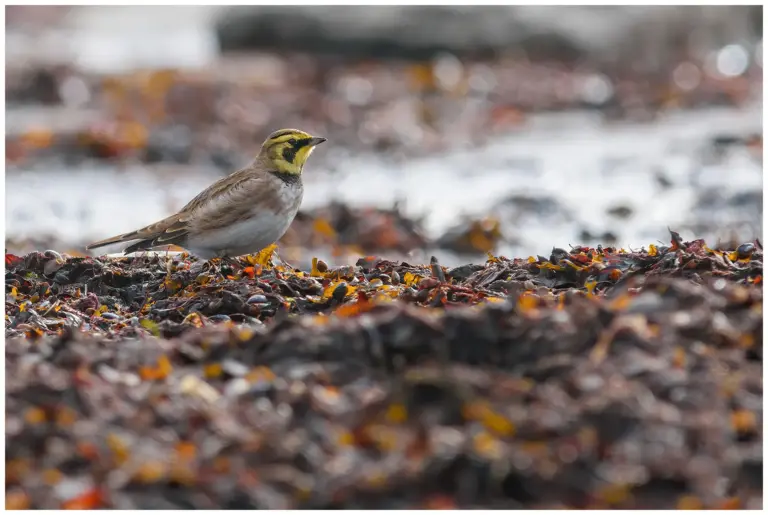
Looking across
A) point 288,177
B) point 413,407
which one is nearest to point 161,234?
point 288,177

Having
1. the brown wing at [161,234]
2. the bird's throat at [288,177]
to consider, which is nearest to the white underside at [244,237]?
the brown wing at [161,234]

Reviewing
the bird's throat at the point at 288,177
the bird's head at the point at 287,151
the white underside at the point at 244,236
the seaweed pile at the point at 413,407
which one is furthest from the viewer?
the bird's head at the point at 287,151

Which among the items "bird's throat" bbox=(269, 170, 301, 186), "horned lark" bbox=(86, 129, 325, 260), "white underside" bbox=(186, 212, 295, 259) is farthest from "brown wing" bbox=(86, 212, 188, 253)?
"bird's throat" bbox=(269, 170, 301, 186)

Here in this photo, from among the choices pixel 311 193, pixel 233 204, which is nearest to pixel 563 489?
pixel 233 204

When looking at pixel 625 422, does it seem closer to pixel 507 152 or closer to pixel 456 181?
pixel 456 181

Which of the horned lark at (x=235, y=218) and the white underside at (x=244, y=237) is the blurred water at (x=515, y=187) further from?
the white underside at (x=244, y=237)

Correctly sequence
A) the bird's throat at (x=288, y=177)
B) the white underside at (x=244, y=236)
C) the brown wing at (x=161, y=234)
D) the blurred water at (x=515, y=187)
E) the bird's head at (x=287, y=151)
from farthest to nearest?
the blurred water at (x=515, y=187)
the bird's head at (x=287, y=151)
the bird's throat at (x=288, y=177)
the brown wing at (x=161, y=234)
the white underside at (x=244, y=236)

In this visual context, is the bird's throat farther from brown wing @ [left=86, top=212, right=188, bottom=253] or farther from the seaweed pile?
the seaweed pile
